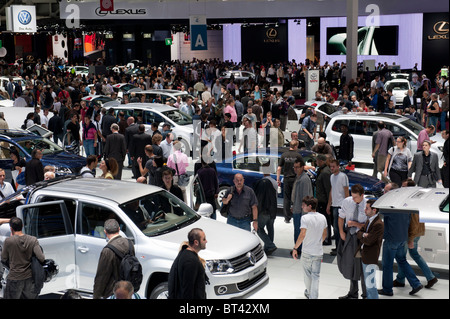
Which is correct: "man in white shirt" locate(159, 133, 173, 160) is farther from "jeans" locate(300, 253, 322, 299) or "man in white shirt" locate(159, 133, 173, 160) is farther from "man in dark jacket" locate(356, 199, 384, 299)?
"man in dark jacket" locate(356, 199, 384, 299)

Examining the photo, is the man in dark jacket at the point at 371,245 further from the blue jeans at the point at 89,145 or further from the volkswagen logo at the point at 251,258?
the blue jeans at the point at 89,145

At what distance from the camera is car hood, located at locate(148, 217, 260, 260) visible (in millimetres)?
8398

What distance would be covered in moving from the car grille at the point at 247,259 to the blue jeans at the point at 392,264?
170cm

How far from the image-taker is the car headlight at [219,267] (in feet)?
27.2

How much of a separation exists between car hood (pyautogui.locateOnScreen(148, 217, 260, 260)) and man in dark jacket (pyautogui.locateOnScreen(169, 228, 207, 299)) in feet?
4.28

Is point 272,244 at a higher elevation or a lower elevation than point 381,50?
lower

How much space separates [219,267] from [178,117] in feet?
39.9

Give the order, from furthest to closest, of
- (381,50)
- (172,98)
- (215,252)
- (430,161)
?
(381,50) → (172,98) → (430,161) → (215,252)

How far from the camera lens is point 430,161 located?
13.2m

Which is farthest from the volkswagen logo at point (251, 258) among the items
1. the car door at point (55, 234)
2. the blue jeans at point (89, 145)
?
the blue jeans at point (89, 145)

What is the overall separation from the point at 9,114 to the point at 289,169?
1190cm

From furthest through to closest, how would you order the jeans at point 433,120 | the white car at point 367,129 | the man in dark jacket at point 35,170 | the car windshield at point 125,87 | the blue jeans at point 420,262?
the car windshield at point 125,87 < the jeans at point 433,120 < the white car at point 367,129 < the man in dark jacket at point 35,170 < the blue jeans at point 420,262

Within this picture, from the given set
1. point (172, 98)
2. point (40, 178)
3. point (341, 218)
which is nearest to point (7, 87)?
point (172, 98)
